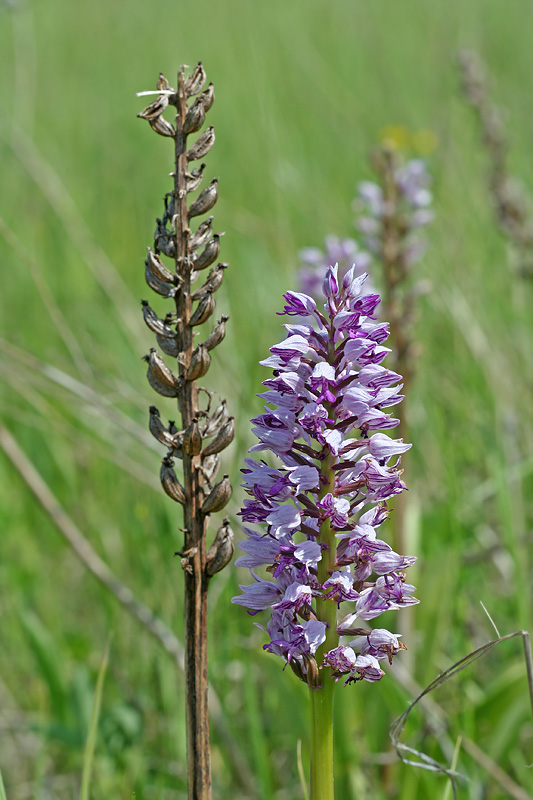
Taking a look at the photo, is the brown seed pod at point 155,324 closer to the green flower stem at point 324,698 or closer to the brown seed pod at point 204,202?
the brown seed pod at point 204,202

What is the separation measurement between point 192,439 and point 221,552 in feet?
0.57

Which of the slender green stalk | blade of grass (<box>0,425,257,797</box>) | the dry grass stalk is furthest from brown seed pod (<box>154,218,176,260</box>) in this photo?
the dry grass stalk

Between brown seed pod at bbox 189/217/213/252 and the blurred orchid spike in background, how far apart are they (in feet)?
0.50

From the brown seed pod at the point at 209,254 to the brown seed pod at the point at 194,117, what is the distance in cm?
16

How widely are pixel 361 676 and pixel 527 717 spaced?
1.52 m

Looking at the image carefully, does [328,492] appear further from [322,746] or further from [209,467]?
[322,746]

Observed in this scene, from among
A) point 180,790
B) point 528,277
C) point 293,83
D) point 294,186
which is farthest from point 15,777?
point 293,83

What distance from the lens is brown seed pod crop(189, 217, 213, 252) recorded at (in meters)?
1.15

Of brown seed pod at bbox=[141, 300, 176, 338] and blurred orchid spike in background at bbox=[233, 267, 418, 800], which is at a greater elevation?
brown seed pod at bbox=[141, 300, 176, 338]

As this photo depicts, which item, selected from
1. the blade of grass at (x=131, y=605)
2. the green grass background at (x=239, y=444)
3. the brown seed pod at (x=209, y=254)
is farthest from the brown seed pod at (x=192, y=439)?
the blade of grass at (x=131, y=605)

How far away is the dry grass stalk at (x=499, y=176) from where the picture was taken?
12.9 feet

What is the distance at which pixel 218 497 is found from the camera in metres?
1.10

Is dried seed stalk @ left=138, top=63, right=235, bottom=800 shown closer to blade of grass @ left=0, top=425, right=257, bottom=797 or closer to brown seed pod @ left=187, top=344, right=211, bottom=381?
brown seed pod @ left=187, top=344, right=211, bottom=381

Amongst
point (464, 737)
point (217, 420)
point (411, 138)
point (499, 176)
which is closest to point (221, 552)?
point (217, 420)
